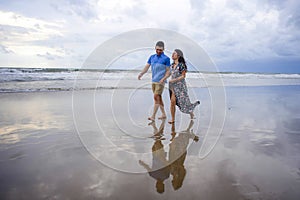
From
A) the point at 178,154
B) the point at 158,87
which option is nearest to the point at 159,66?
the point at 158,87

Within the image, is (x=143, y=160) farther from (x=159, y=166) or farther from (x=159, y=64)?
(x=159, y=64)

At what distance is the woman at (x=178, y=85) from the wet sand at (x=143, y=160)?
0.41m

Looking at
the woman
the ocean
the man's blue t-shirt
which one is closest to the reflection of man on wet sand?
the woman

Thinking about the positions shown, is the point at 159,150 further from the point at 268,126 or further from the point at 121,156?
the point at 268,126

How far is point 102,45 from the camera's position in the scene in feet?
13.3

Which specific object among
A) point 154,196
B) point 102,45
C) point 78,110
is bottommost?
point 154,196

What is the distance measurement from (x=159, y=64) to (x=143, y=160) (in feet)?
9.29

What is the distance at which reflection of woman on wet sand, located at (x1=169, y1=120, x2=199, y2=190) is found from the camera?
2714 mm

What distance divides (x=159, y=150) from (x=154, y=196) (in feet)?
4.44

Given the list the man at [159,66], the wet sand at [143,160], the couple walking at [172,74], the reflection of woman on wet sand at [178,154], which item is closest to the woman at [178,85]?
the couple walking at [172,74]

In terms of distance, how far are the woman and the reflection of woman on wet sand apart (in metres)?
0.74

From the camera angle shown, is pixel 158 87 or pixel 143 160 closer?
pixel 143 160

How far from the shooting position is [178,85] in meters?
5.72

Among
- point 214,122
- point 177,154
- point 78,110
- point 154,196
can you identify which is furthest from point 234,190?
point 78,110
